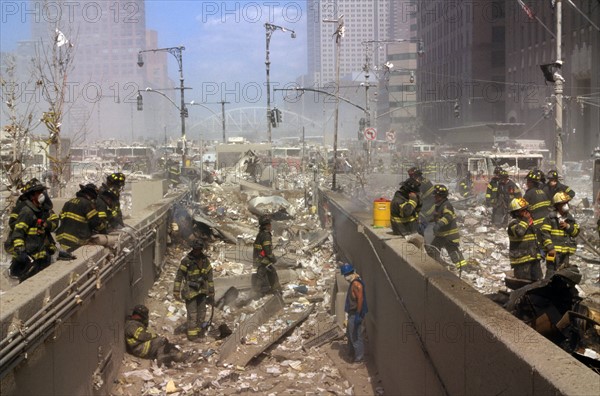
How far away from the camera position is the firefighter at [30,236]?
6.25 m

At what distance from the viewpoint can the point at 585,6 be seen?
3981cm

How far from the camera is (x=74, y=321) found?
5965mm

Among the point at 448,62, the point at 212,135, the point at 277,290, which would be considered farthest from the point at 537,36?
the point at 212,135

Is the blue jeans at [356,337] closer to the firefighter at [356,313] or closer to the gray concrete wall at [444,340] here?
the firefighter at [356,313]

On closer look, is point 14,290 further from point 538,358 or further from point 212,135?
point 212,135

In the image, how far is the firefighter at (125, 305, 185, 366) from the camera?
324 inches

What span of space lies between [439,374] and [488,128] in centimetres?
4762

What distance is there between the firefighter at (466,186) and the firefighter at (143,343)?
1524cm

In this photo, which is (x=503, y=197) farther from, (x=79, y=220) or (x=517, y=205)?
(x=79, y=220)

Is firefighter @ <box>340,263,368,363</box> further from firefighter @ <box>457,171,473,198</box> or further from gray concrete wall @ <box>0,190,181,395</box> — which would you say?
firefighter @ <box>457,171,473,198</box>

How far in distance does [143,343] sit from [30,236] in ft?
8.10

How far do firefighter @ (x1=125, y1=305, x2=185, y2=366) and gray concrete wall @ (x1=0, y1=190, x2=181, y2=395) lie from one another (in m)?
0.14

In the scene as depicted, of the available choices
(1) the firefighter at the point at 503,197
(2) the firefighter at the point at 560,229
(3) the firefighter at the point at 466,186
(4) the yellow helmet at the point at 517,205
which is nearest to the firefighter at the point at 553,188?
(1) the firefighter at the point at 503,197

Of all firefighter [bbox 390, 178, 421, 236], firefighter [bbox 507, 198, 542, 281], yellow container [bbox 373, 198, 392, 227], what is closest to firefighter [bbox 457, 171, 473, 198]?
yellow container [bbox 373, 198, 392, 227]
